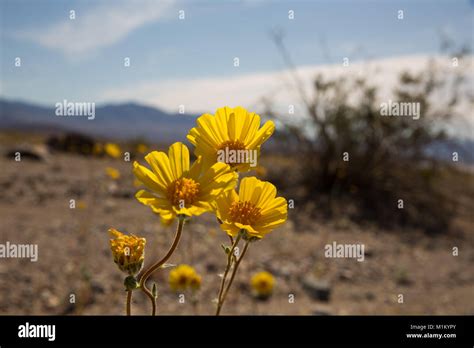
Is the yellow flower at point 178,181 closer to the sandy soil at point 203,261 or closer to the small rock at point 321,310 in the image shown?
the sandy soil at point 203,261

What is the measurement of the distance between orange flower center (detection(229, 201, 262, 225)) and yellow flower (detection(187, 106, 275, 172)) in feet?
0.26

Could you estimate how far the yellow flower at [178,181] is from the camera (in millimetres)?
857

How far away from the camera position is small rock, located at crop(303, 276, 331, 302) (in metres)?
4.96

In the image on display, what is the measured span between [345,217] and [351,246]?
4.09 ft

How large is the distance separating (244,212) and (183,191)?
135 mm

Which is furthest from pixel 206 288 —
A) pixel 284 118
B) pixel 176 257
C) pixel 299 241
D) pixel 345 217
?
pixel 284 118

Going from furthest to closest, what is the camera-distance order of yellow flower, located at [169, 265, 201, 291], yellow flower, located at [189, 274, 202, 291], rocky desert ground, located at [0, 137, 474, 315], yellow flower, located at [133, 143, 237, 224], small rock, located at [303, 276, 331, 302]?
small rock, located at [303, 276, 331, 302], rocky desert ground, located at [0, 137, 474, 315], yellow flower, located at [169, 265, 201, 291], yellow flower, located at [189, 274, 202, 291], yellow flower, located at [133, 143, 237, 224]

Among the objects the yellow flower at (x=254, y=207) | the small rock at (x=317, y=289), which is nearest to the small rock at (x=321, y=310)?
the small rock at (x=317, y=289)

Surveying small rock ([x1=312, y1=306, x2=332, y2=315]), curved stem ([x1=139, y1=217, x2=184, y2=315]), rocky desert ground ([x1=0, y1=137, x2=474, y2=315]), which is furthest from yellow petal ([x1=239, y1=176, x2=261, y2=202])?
small rock ([x1=312, y1=306, x2=332, y2=315])

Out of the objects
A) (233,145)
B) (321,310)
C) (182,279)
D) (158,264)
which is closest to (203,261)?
(321,310)

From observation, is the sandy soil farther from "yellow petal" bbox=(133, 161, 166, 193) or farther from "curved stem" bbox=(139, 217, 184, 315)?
"curved stem" bbox=(139, 217, 184, 315)

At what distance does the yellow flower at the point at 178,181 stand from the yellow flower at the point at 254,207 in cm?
5

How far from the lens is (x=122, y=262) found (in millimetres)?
927
